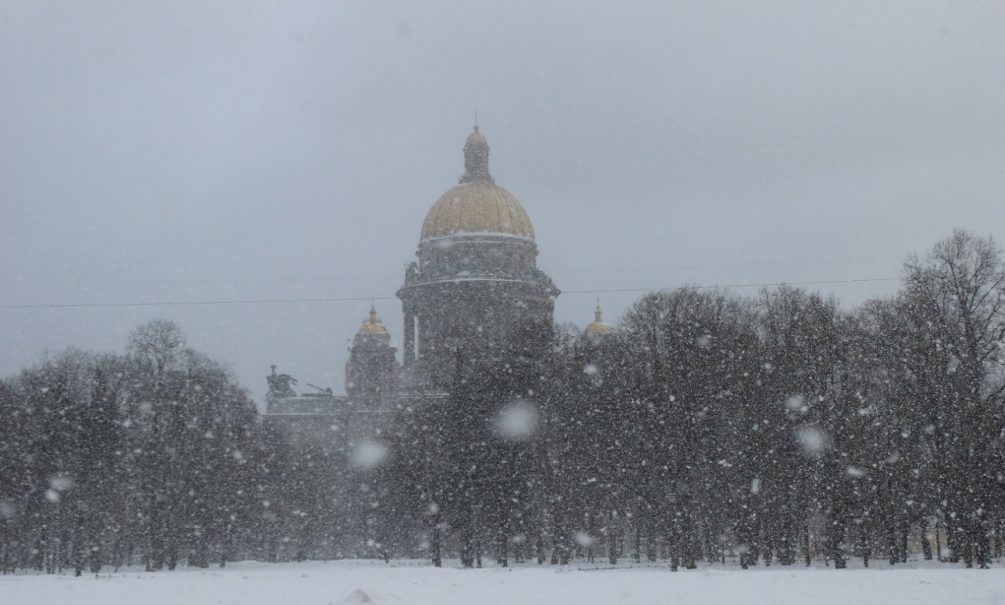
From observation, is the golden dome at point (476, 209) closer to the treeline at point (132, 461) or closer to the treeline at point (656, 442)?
the treeline at point (132, 461)

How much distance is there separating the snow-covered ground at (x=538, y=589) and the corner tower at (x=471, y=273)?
2280 inches

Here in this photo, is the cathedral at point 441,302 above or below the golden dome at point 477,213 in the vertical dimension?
below

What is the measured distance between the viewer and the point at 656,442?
39.6 m

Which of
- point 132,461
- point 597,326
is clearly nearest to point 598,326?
point 597,326

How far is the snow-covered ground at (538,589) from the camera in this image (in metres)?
21.3

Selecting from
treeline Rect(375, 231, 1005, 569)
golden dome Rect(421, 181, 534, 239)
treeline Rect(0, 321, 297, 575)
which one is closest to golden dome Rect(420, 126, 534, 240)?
golden dome Rect(421, 181, 534, 239)

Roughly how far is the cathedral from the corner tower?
7 cm

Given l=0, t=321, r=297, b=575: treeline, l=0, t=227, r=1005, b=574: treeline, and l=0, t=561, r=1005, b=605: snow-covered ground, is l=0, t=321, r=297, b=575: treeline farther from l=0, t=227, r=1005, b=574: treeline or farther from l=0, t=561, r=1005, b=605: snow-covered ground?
l=0, t=561, r=1005, b=605: snow-covered ground

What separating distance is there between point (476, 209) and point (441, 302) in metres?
7.60

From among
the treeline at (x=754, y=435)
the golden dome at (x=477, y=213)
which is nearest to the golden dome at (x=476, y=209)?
the golden dome at (x=477, y=213)

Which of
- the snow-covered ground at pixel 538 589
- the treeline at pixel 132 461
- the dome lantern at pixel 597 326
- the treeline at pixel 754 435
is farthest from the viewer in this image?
the dome lantern at pixel 597 326

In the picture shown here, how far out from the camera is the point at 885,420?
41.5 m

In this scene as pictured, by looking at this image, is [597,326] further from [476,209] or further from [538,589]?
[538,589]

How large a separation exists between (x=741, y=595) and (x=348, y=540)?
55668 mm
